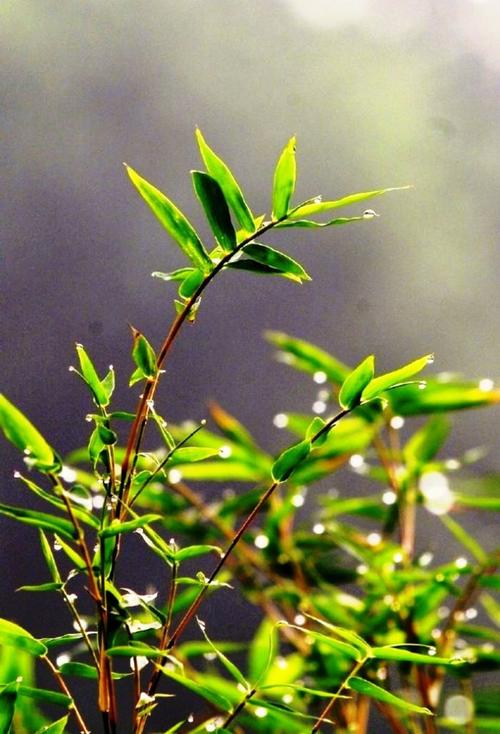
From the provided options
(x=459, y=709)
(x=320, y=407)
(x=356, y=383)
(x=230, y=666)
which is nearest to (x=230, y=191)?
(x=356, y=383)

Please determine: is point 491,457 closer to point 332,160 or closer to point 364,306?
point 364,306

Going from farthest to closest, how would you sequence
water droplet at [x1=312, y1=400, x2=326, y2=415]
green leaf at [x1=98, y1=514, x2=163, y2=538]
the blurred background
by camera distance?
the blurred background
water droplet at [x1=312, y1=400, x2=326, y2=415]
green leaf at [x1=98, y1=514, x2=163, y2=538]

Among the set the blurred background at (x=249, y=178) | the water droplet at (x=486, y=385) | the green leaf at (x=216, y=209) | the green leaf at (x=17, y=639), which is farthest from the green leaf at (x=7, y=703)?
the blurred background at (x=249, y=178)

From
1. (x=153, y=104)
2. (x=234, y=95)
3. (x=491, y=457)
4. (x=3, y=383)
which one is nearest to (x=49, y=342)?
(x=3, y=383)

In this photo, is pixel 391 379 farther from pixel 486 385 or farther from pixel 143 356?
pixel 486 385

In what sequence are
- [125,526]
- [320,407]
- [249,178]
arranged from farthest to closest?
[249,178] → [320,407] → [125,526]

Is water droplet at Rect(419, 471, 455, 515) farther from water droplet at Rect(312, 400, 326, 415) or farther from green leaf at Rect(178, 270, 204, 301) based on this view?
green leaf at Rect(178, 270, 204, 301)

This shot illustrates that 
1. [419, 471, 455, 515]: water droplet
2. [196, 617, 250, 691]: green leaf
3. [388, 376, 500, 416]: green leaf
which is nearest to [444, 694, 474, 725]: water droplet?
[419, 471, 455, 515]: water droplet
